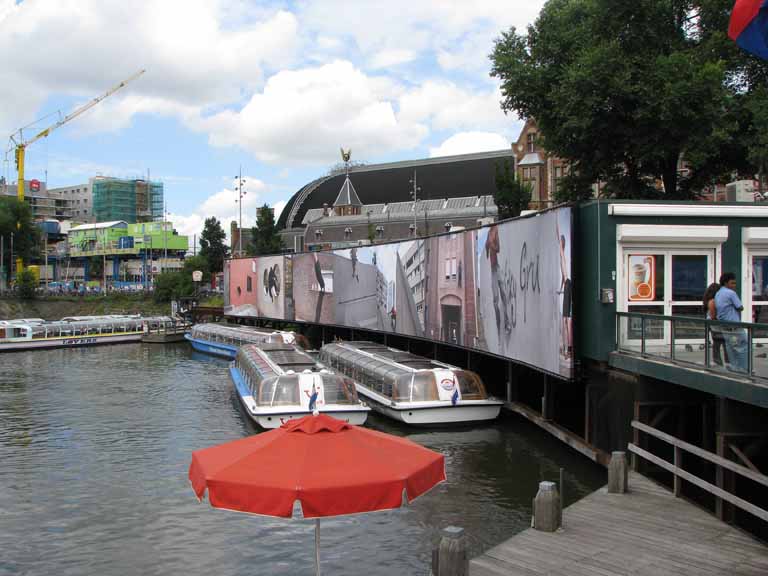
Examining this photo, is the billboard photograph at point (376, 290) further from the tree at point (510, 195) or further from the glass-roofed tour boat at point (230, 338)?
the tree at point (510, 195)

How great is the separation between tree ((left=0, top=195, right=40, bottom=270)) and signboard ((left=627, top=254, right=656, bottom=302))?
4905 inches

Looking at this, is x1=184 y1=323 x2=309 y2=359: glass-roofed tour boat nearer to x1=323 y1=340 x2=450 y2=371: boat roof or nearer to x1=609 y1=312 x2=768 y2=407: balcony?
x1=323 y1=340 x2=450 y2=371: boat roof

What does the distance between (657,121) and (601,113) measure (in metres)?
2.66

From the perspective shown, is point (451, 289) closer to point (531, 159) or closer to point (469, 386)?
point (469, 386)

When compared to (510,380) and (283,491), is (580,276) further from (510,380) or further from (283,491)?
(283,491)

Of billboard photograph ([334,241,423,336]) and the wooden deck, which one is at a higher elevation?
billboard photograph ([334,241,423,336])

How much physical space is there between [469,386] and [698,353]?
46.5 feet

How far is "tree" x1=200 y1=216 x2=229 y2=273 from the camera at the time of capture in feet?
395

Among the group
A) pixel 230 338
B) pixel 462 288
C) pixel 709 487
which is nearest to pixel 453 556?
pixel 709 487

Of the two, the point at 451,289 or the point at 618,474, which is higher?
the point at 451,289

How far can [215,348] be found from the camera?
2395 inches

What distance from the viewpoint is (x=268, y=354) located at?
37312 mm

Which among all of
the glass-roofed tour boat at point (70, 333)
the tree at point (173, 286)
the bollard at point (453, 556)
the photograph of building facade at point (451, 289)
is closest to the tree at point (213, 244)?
the tree at point (173, 286)

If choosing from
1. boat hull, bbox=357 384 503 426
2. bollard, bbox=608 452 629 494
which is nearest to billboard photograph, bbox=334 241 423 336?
boat hull, bbox=357 384 503 426
